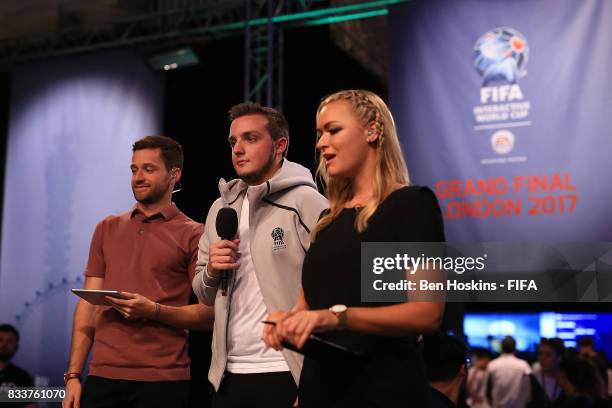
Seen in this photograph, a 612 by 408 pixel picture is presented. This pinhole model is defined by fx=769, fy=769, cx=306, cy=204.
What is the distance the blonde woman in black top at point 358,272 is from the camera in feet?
5.11

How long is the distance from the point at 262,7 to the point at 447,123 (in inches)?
74.2

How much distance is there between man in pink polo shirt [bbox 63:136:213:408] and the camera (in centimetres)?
263

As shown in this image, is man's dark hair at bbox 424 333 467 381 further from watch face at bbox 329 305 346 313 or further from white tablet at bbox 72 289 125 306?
watch face at bbox 329 305 346 313

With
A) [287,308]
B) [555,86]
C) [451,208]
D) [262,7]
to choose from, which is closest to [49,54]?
[262,7]

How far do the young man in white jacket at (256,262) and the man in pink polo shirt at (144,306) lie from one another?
25cm

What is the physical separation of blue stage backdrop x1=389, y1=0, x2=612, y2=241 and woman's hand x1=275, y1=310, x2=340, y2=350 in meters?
3.65

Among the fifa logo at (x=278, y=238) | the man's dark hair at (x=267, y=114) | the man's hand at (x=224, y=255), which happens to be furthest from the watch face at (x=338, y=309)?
the man's dark hair at (x=267, y=114)

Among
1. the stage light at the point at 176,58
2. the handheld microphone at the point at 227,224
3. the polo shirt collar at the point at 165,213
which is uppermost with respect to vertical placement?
the stage light at the point at 176,58

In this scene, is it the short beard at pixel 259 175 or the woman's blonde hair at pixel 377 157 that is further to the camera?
the short beard at pixel 259 175

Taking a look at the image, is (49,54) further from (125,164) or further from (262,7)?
(262,7)

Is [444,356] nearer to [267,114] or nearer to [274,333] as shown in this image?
[267,114]

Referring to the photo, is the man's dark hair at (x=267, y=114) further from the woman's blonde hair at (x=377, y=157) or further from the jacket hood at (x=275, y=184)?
the woman's blonde hair at (x=377, y=157)

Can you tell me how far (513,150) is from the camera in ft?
16.4

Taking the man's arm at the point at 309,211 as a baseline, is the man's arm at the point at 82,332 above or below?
below
